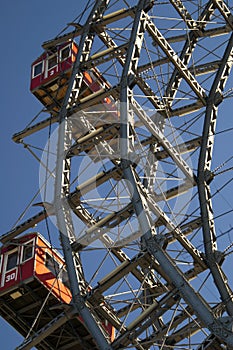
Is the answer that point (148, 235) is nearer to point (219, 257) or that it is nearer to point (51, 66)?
point (219, 257)

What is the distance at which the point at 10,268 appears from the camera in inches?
1391

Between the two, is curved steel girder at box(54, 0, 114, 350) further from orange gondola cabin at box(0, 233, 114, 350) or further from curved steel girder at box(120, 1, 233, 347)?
curved steel girder at box(120, 1, 233, 347)

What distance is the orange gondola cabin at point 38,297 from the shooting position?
34125 millimetres

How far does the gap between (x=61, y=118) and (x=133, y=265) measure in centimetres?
635

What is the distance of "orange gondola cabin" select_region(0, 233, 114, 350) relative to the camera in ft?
112

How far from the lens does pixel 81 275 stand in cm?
3120

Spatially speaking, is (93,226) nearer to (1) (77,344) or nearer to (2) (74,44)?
(1) (77,344)

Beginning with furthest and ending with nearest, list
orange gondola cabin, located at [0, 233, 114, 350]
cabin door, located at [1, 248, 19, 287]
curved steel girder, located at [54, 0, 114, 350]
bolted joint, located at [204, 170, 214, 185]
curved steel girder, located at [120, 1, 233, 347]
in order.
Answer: cabin door, located at [1, 248, 19, 287] < orange gondola cabin, located at [0, 233, 114, 350] < bolted joint, located at [204, 170, 214, 185] < curved steel girder, located at [54, 0, 114, 350] < curved steel girder, located at [120, 1, 233, 347]

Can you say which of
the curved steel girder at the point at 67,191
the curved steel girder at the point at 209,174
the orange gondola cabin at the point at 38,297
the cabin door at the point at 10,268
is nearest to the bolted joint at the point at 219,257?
the curved steel girder at the point at 209,174

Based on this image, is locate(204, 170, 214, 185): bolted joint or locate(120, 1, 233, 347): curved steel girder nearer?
locate(120, 1, 233, 347): curved steel girder

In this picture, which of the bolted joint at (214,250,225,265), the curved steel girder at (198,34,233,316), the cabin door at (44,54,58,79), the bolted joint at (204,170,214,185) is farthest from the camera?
the cabin door at (44,54,58,79)

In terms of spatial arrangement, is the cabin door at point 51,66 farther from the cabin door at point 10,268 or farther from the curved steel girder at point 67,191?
the cabin door at point 10,268

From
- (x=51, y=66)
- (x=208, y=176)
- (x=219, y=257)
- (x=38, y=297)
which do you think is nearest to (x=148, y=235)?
(x=219, y=257)

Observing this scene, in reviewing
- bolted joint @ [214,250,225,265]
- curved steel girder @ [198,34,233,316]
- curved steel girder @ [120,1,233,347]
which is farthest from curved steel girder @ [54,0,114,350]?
bolted joint @ [214,250,225,265]
